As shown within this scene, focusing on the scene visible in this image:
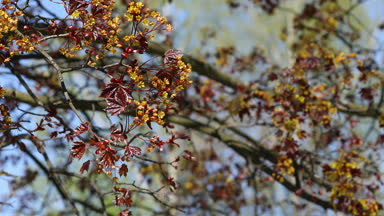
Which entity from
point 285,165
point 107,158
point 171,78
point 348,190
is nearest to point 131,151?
point 107,158

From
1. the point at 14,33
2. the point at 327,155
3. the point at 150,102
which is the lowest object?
the point at 150,102

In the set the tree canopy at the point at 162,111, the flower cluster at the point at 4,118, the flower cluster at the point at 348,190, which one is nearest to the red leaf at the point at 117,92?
the tree canopy at the point at 162,111

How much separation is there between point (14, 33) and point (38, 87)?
2.59 metres

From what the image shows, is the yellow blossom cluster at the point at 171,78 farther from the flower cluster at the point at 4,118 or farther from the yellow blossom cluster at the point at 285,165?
the yellow blossom cluster at the point at 285,165

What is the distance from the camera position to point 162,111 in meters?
2.16

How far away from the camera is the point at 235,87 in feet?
16.1

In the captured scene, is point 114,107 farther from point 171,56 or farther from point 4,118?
point 4,118

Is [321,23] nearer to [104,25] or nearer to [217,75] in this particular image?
[217,75]

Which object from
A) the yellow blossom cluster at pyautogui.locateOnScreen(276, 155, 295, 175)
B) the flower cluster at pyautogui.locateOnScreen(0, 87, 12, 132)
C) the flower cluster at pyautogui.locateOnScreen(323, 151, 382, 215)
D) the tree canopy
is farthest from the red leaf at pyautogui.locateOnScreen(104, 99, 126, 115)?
the flower cluster at pyautogui.locateOnScreen(323, 151, 382, 215)

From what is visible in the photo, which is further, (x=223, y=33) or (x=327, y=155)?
(x=223, y=33)

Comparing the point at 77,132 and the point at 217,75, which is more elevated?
the point at 217,75

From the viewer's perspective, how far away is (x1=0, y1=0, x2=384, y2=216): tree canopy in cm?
202

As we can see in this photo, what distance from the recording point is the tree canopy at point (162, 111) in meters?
2.02

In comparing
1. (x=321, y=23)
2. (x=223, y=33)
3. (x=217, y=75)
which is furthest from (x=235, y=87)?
(x=223, y=33)
